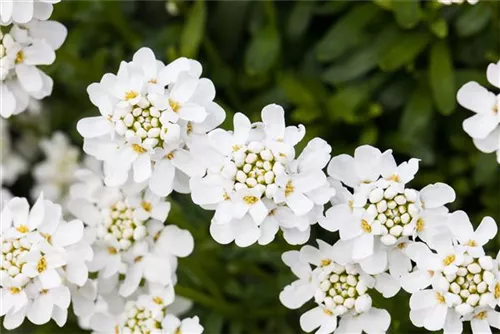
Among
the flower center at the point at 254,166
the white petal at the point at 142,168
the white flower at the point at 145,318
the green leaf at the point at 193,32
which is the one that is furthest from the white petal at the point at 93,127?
the green leaf at the point at 193,32

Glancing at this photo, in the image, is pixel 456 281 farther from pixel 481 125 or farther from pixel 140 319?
pixel 140 319

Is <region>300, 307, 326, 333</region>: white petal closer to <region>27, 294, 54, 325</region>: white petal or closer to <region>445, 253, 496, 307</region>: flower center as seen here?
<region>445, 253, 496, 307</region>: flower center

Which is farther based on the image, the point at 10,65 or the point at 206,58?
the point at 206,58

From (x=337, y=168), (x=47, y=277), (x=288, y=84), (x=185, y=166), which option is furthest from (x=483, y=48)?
(x=47, y=277)

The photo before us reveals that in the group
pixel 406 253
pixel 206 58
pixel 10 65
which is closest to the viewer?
pixel 406 253

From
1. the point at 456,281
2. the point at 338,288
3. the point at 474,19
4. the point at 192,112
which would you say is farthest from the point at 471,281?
the point at 474,19

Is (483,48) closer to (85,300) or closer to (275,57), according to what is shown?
(275,57)

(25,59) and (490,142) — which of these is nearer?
(490,142)

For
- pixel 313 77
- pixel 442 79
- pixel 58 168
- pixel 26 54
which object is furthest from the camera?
pixel 58 168
